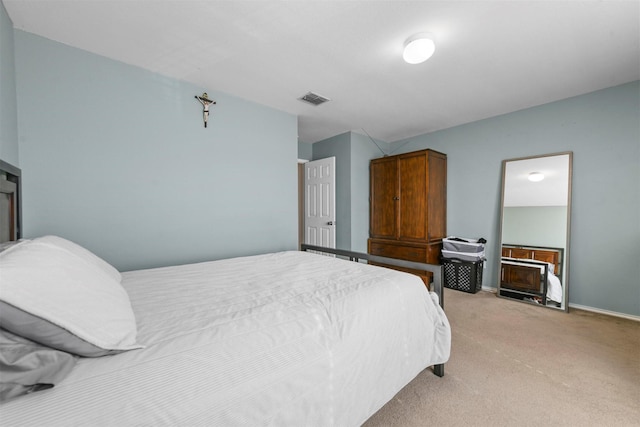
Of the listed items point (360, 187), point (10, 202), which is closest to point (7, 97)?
point (10, 202)

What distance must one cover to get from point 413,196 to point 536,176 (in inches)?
55.5

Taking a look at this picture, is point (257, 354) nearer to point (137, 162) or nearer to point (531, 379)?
point (531, 379)

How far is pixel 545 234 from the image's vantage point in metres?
2.97

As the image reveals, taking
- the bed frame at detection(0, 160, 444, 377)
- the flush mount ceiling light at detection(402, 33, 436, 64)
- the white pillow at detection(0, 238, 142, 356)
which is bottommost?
the white pillow at detection(0, 238, 142, 356)

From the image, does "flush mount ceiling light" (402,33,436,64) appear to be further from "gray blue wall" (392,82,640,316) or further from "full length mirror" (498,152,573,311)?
"full length mirror" (498,152,573,311)

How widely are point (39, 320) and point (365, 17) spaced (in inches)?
82.0

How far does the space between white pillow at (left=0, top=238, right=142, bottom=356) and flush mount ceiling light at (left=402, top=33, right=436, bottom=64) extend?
2.24 m

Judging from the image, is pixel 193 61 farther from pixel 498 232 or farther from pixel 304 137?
pixel 498 232

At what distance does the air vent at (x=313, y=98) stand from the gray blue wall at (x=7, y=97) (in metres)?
2.13

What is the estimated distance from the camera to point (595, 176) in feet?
8.90

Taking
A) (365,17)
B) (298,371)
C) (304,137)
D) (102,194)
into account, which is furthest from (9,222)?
(304,137)

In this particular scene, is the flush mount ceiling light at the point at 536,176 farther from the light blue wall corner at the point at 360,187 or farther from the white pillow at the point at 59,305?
the white pillow at the point at 59,305

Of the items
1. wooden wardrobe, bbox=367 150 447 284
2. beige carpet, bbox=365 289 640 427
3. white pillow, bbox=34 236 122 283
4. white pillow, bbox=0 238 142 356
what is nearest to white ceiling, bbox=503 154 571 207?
wooden wardrobe, bbox=367 150 447 284

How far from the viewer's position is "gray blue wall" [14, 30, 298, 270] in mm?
1822
